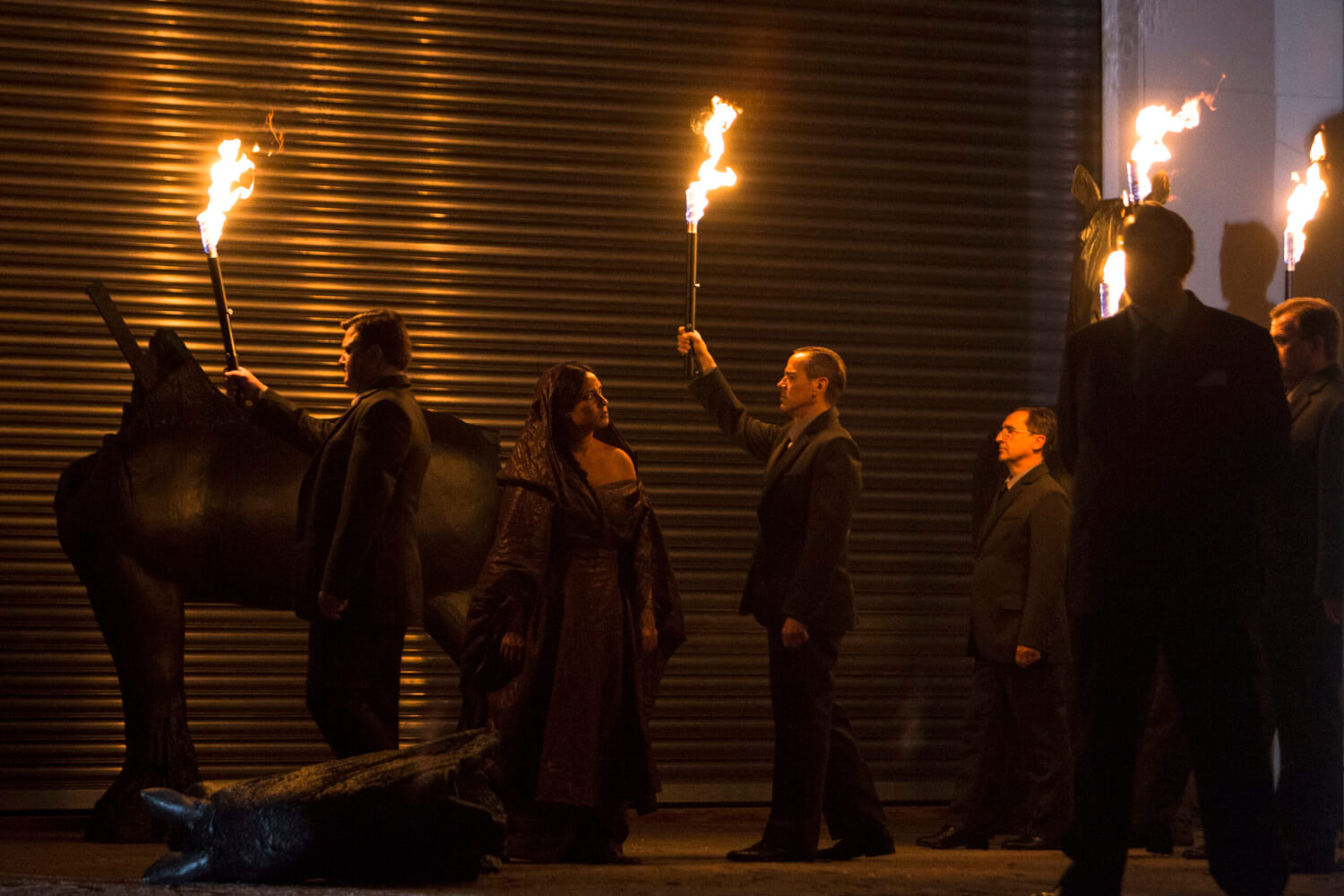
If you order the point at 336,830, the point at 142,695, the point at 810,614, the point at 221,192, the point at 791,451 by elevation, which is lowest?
the point at 336,830

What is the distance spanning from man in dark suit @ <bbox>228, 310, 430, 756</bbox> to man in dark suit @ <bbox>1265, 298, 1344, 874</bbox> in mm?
3137

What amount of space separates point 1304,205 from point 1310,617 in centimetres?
252

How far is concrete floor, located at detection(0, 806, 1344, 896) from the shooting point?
438 centimetres

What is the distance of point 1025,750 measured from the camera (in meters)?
6.35

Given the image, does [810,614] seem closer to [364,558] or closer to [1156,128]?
[364,558]

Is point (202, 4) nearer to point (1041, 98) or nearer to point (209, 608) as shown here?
point (209, 608)

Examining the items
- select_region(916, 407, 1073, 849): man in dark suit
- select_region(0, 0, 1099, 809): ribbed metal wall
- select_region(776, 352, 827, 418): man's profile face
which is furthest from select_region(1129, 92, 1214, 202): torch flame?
→ select_region(776, 352, 827, 418): man's profile face

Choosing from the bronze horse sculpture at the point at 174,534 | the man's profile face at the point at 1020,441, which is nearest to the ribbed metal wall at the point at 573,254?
the bronze horse sculpture at the point at 174,534

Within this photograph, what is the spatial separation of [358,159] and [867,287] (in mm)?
2889

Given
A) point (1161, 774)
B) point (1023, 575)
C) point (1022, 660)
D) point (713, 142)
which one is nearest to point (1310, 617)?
point (1161, 774)

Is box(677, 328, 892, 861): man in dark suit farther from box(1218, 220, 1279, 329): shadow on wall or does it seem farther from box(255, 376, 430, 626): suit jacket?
box(1218, 220, 1279, 329): shadow on wall

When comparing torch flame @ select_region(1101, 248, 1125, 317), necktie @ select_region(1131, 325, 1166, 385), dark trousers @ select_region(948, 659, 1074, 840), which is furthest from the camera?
torch flame @ select_region(1101, 248, 1125, 317)

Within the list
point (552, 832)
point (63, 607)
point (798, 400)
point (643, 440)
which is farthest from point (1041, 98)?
point (63, 607)

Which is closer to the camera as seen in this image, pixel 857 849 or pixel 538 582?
pixel 538 582
